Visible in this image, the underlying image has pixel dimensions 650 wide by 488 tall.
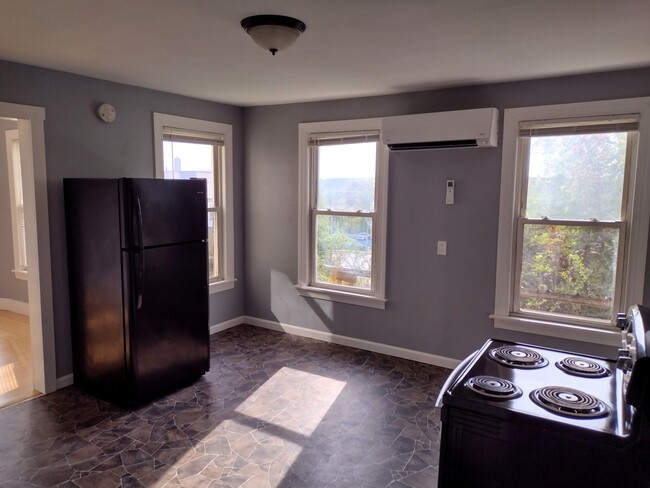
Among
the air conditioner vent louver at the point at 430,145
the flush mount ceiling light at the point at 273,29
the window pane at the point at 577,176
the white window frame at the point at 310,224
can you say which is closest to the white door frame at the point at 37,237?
the flush mount ceiling light at the point at 273,29

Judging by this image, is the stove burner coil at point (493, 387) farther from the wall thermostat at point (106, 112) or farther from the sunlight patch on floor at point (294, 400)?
the wall thermostat at point (106, 112)

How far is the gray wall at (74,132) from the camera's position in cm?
312

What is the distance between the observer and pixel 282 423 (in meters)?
2.96

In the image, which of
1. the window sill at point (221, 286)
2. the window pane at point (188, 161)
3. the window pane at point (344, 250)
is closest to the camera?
the window pane at point (188, 161)

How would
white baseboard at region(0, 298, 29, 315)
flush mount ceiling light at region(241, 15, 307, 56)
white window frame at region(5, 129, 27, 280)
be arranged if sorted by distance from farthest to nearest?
white baseboard at region(0, 298, 29, 315)
white window frame at region(5, 129, 27, 280)
flush mount ceiling light at region(241, 15, 307, 56)

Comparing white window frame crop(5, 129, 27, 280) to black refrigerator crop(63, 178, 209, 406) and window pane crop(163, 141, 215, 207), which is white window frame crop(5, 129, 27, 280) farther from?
black refrigerator crop(63, 178, 209, 406)

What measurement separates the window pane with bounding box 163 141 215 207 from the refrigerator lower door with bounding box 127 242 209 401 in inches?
38.8

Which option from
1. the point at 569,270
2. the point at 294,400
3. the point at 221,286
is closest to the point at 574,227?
the point at 569,270

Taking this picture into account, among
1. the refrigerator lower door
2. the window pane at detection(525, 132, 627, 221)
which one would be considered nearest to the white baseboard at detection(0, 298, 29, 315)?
the refrigerator lower door

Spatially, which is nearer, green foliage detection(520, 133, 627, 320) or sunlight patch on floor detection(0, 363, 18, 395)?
green foliage detection(520, 133, 627, 320)

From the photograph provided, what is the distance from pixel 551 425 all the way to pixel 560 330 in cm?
236

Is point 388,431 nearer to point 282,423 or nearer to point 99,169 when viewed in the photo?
point 282,423

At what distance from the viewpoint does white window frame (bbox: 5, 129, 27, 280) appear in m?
5.22

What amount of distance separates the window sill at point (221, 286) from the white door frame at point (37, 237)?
1.56 m
